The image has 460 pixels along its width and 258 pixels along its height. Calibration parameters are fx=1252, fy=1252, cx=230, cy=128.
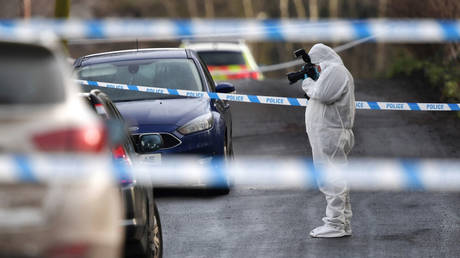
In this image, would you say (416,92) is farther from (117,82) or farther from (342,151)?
(342,151)

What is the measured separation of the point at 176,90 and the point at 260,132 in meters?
5.02

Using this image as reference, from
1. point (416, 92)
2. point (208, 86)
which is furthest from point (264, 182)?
point (416, 92)

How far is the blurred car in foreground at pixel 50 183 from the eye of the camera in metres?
5.55

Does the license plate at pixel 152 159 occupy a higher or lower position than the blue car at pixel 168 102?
lower

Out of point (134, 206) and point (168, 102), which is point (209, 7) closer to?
point (168, 102)

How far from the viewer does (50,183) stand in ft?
18.5

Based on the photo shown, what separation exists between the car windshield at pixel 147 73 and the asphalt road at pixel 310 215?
1.40m

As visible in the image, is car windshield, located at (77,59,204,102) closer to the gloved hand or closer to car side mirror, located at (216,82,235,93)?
car side mirror, located at (216,82,235,93)

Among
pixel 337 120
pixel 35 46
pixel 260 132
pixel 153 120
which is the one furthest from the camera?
pixel 260 132

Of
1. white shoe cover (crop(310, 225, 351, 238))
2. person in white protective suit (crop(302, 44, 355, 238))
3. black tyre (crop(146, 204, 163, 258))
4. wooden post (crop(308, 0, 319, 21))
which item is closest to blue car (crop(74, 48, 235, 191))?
person in white protective suit (crop(302, 44, 355, 238))

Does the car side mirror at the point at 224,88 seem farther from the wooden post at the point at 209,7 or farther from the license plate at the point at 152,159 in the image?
the wooden post at the point at 209,7

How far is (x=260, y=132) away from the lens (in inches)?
733

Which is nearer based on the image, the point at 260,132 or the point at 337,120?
the point at 337,120

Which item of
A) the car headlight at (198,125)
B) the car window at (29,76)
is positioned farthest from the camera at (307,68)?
the car window at (29,76)
